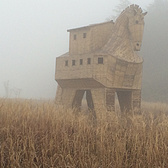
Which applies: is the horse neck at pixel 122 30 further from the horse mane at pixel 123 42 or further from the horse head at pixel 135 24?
the horse head at pixel 135 24

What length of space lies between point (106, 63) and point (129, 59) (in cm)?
86

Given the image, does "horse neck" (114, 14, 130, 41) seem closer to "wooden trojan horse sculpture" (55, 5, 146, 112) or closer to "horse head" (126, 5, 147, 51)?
"wooden trojan horse sculpture" (55, 5, 146, 112)

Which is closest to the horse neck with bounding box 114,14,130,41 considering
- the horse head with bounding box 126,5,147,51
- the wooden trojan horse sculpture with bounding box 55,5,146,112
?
the wooden trojan horse sculpture with bounding box 55,5,146,112

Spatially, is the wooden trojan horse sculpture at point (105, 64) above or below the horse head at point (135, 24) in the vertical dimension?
below

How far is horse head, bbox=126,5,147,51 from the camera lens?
28.9ft

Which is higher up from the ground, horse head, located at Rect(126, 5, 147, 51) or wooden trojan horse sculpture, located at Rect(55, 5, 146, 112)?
horse head, located at Rect(126, 5, 147, 51)

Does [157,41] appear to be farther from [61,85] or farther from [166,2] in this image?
[61,85]

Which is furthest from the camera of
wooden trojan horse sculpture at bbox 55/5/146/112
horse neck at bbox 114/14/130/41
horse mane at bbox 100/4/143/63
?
horse neck at bbox 114/14/130/41

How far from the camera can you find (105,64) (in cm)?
837

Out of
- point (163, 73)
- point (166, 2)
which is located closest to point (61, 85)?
point (163, 73)

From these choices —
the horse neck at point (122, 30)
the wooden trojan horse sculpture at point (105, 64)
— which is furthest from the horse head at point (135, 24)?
the horse neck at point (122, 30)

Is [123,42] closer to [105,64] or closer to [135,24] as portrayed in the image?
[135,24]

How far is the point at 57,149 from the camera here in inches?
158

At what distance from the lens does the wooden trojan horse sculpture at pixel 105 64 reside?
8430 mm
